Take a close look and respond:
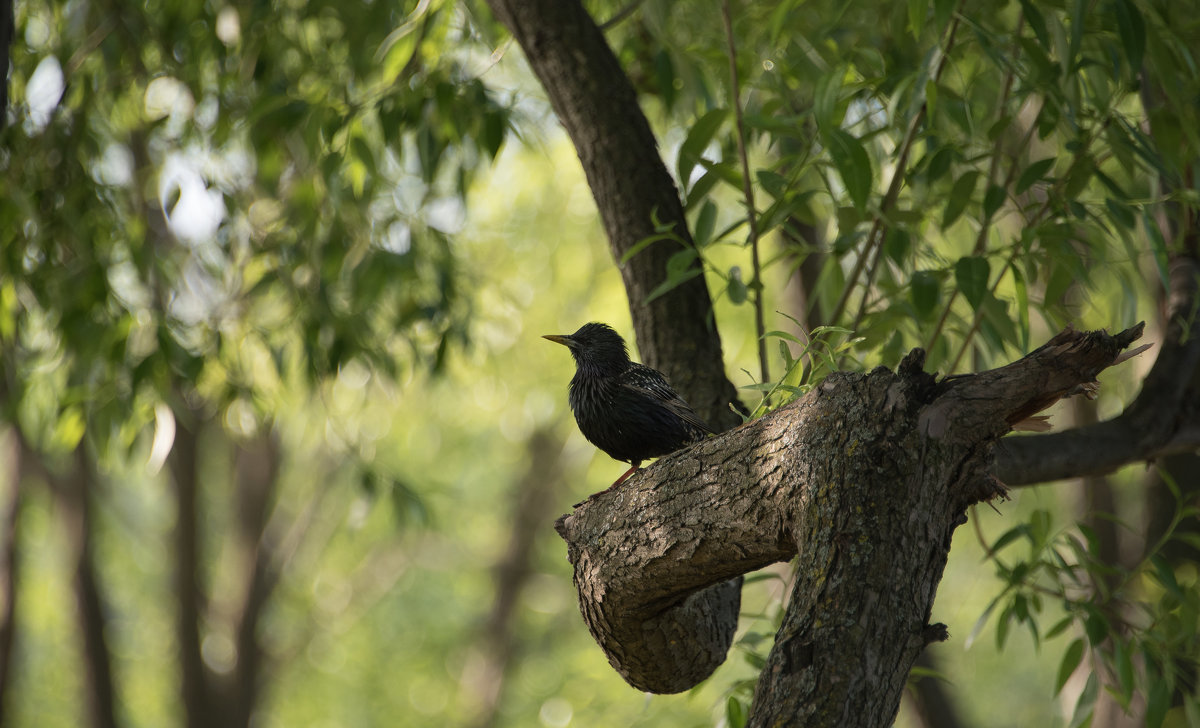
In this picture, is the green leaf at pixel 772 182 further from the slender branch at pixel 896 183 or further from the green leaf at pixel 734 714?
the green leaf at pixel 734 714

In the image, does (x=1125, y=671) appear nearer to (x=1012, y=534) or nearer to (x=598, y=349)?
(x=1012, y=534)

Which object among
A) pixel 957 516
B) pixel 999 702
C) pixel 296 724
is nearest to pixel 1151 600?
pixel 957 516

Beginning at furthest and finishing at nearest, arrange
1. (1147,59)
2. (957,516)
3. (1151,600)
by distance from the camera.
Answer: (1151,600) < (1147,59) < (957,516)

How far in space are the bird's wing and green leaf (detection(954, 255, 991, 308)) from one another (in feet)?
2.61

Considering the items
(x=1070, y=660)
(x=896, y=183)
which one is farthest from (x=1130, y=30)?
(x=1070, y=660)

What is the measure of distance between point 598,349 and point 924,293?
103 centimetres

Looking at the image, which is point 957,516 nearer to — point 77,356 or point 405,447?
point 77,356

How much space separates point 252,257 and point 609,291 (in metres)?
3.90

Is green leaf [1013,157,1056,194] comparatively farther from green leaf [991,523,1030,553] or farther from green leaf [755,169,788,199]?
green leaf [991,523,1030,553]

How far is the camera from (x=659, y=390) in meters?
2.94

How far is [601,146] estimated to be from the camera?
325 centimetres

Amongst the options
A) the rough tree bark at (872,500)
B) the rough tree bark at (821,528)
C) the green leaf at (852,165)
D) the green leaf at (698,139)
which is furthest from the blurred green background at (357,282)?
the rough tree bark at (872,500)

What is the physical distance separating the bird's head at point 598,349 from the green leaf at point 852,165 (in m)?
0.96

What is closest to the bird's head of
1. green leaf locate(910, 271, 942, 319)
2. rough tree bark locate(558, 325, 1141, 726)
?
green leaf locate(910, 271, 942, 319)
